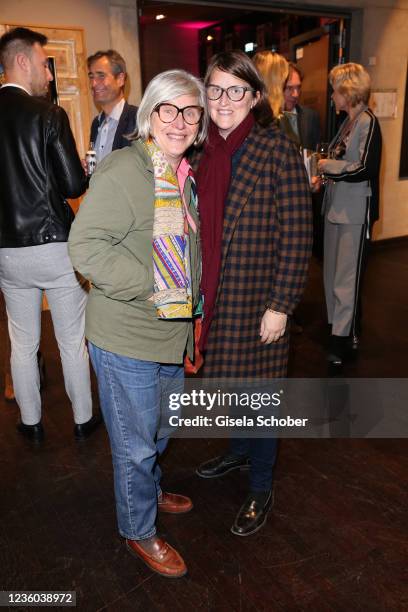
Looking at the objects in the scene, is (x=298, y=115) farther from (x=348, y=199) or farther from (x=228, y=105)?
(x=228, y=105)

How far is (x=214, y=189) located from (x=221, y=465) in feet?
4.15

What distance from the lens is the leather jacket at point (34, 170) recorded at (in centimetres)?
209

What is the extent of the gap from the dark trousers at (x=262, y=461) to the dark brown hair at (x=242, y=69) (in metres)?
1.11

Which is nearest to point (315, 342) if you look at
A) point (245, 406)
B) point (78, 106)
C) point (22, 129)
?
point (245, 406)

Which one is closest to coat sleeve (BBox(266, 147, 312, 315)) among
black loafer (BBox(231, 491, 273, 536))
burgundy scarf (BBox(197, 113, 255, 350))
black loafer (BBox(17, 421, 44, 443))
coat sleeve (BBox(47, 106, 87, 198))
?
burgundy scarf (BBox(197, 113, 255, 350))

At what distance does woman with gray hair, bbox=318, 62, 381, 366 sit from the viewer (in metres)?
3.02

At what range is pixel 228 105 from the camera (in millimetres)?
1539

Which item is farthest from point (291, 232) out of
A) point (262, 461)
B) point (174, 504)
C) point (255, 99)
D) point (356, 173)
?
point (356, 173)

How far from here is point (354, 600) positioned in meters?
1.59

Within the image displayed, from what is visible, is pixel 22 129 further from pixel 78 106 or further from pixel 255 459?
pixel 78 106

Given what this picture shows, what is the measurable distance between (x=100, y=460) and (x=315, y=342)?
188 cm

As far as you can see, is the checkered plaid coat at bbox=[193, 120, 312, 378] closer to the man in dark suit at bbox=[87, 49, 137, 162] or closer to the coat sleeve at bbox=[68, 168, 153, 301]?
the coat sleeve at bbox=[68, 168, 153, 301]

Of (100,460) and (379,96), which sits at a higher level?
(379,96)

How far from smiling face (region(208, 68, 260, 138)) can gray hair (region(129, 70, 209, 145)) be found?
0.13 metres
